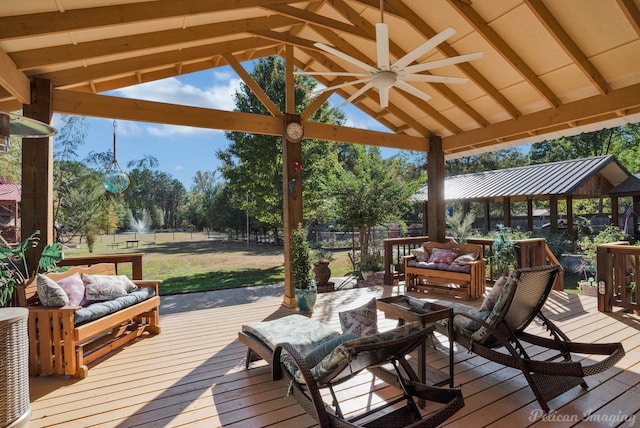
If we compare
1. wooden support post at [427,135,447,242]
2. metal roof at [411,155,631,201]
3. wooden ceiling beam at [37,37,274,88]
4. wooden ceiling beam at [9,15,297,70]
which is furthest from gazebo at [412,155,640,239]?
wooden ceiling beam at [9,15,297,70]

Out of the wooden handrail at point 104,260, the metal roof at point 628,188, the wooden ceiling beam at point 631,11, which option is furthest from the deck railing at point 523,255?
the metal roof at point 628,188

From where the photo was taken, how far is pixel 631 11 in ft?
11.5

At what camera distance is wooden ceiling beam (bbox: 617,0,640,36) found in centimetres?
344

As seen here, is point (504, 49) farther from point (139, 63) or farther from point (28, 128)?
point (28, 128)

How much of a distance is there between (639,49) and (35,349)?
7.21 m

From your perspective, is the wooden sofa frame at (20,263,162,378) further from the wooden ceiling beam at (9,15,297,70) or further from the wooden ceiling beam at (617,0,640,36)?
the wooden ceiling beam at (617,0,640,36)

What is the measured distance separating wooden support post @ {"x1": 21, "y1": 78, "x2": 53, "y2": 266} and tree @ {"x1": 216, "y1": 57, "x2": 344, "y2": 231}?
6.84 metres

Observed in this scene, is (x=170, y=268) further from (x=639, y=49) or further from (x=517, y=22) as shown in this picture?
(x=639, y=49)

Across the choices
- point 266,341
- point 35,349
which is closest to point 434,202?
point 266,341

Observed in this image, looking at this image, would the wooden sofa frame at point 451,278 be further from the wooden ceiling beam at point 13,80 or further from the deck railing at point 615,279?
the wooden ceiling beam at point 13,80

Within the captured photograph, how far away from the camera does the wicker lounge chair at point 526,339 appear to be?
2.48m

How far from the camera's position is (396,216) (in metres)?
8.41

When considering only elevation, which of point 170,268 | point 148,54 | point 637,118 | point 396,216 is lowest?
point 170,268

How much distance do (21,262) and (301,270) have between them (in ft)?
11.1
